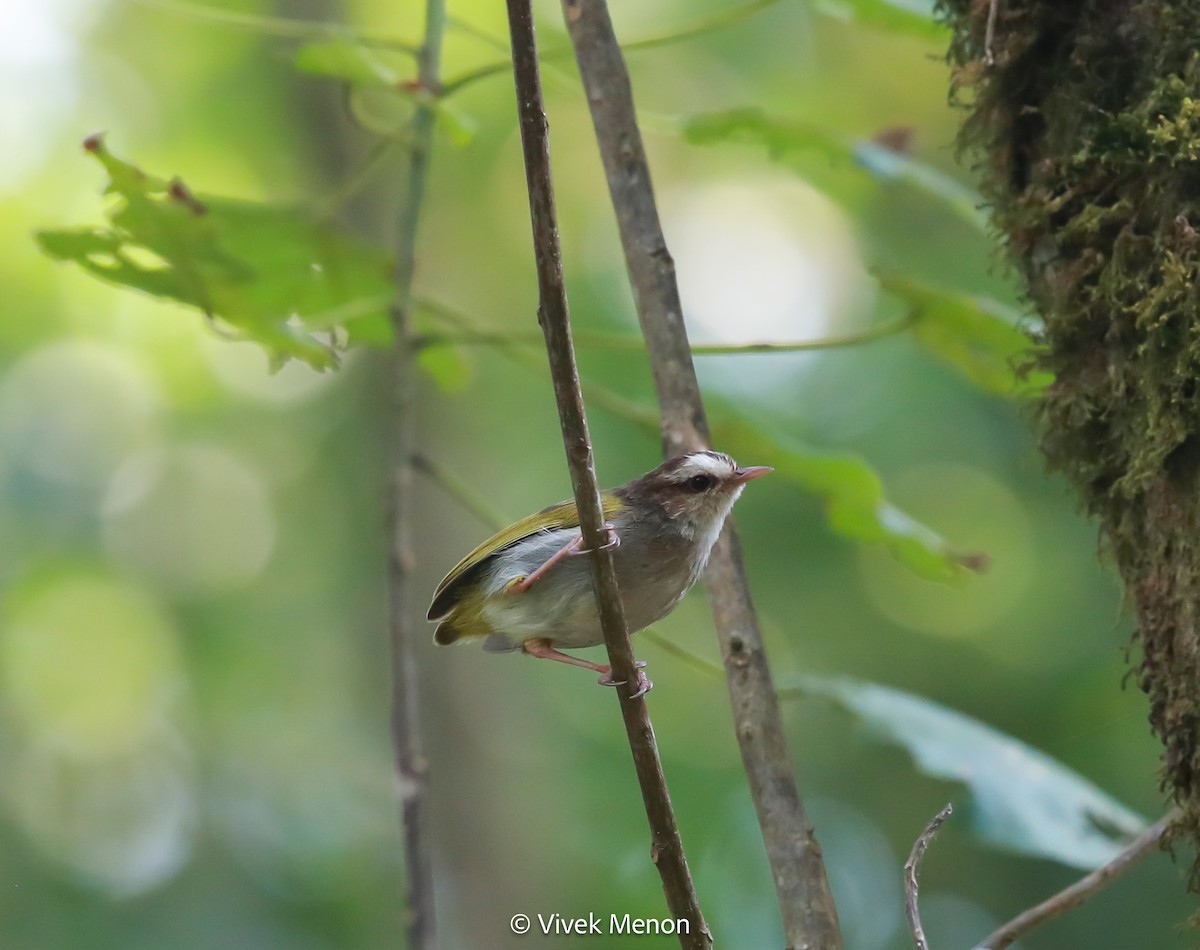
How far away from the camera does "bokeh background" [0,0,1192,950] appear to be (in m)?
7.84

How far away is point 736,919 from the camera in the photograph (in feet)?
25.5

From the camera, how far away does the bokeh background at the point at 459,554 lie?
7.84m

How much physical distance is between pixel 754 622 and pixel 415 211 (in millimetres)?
1662

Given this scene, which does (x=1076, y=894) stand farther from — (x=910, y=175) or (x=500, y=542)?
(x=910, y=175)

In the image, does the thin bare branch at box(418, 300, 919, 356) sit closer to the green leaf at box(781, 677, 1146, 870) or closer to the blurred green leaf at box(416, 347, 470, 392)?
the blurred green leaf at box(416, 347, 470, 392)

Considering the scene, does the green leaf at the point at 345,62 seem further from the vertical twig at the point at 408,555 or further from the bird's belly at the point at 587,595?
the bird's belly at the point at 587,595

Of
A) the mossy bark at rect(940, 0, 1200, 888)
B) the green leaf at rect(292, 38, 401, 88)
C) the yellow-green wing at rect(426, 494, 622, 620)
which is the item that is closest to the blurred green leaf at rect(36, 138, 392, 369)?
the green leaf at rect(292, 38, 401, 88)

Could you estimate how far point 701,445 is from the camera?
305cm

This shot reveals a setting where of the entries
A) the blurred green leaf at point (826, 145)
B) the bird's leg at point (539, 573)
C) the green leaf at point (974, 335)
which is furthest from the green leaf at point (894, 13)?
the bird's leg at point (539, 573)

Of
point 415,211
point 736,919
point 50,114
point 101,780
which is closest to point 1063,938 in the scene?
point 736,919

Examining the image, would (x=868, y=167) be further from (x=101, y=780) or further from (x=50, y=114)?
(x=101, y=780)

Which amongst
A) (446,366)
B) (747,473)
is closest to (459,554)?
(446,366)

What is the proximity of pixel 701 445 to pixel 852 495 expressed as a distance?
24.5 inches

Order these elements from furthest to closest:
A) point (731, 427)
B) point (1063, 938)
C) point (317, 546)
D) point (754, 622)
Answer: point (317, 546), point (1063, 938), point (731, 427), point (754, 622)
